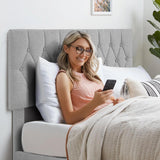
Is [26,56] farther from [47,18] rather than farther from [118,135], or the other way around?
[118,135]

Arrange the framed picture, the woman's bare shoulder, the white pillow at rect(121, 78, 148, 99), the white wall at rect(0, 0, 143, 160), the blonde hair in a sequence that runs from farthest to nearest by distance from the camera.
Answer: the framed picture → the white pillow at rect(121, 78, 148, 99) → the blonde hair → the woman's bare shoulder → the white wall at rect(0, 0, 143, 160)

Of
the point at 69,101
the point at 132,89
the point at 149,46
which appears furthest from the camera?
the point at 149,46

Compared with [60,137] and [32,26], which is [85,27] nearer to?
[32,26]

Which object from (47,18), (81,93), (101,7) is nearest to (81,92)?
(81,93)

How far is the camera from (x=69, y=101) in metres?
2.99

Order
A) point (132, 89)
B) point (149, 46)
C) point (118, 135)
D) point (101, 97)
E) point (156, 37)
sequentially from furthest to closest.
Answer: point (149, 46) → point (156, 37) → point (132, 89) → point (101, 97) → point (118, 135)

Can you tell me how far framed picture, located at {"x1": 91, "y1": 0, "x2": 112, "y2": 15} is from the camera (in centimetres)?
381

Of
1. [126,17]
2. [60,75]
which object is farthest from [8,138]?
[126,17]

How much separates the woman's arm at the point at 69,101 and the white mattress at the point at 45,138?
5.6 inches

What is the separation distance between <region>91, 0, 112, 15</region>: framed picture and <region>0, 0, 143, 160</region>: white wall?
0.14ft

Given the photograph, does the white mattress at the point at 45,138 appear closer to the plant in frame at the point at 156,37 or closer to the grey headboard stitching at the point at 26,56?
the grey headboard stitching at the point at 26,56

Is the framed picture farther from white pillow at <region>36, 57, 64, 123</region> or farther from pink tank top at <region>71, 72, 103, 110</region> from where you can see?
white pillow at <region>36, 57, 64, 123</region>

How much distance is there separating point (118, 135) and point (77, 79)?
78 cm

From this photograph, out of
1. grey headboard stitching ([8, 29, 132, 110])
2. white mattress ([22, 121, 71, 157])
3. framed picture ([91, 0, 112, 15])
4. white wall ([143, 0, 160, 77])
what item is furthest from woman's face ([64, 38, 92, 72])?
white wall ([143, 0, 160, 77])
